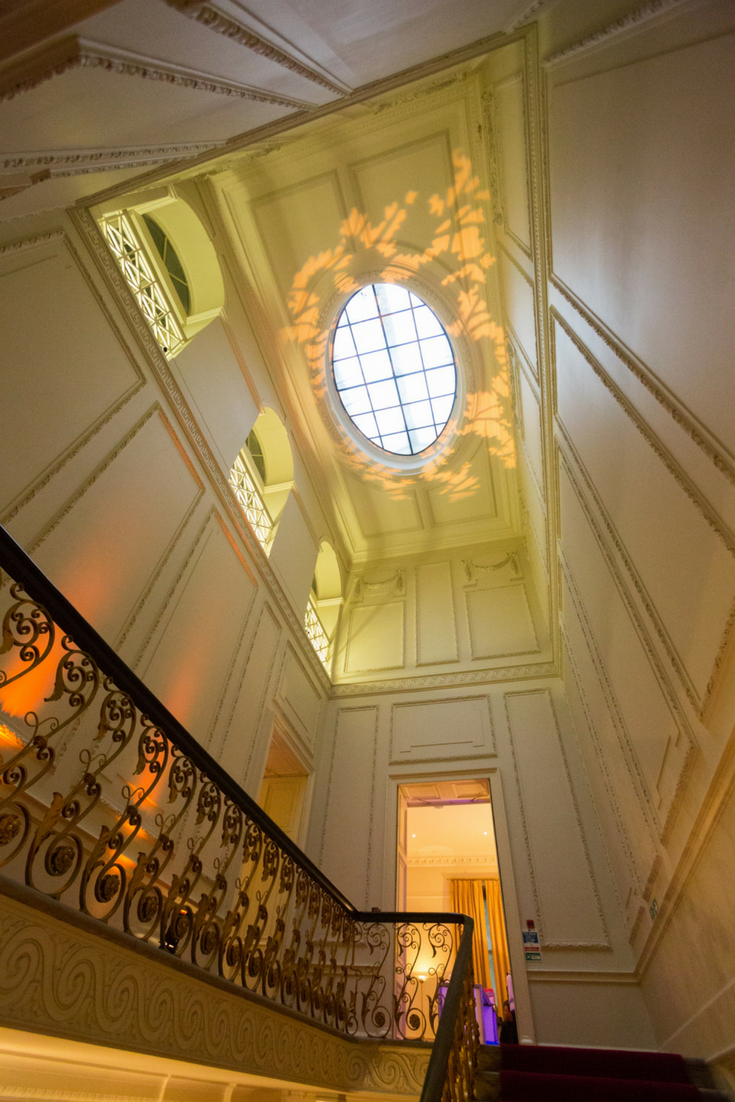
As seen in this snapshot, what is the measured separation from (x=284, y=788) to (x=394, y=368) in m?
6.44

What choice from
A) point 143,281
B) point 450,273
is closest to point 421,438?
point 450,273

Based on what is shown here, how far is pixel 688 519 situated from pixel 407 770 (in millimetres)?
5548

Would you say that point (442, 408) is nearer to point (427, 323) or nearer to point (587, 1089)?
point (427, 323)

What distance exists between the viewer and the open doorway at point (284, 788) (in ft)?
22.1

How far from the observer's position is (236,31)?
79.1 inches

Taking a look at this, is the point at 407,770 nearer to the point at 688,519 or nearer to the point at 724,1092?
the point at 724,1092

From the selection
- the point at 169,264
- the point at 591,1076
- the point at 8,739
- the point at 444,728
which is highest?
the point at 169,264

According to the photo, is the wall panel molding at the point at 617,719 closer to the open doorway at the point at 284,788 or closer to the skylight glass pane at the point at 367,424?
the open doorway at the point at 284,788

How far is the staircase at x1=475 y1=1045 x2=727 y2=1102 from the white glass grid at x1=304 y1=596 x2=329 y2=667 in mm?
5238

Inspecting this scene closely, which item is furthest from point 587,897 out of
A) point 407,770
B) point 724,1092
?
point 724,1092

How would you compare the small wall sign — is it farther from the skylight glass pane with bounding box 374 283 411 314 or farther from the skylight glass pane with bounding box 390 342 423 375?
the skylight glass pane with bounding box 374 283 411 314

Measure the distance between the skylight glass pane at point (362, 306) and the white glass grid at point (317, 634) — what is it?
14.7 feet

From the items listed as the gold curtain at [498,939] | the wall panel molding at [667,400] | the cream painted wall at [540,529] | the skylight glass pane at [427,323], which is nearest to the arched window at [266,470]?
the cream painted wall at [540,529]

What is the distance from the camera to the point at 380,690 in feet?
26.1
